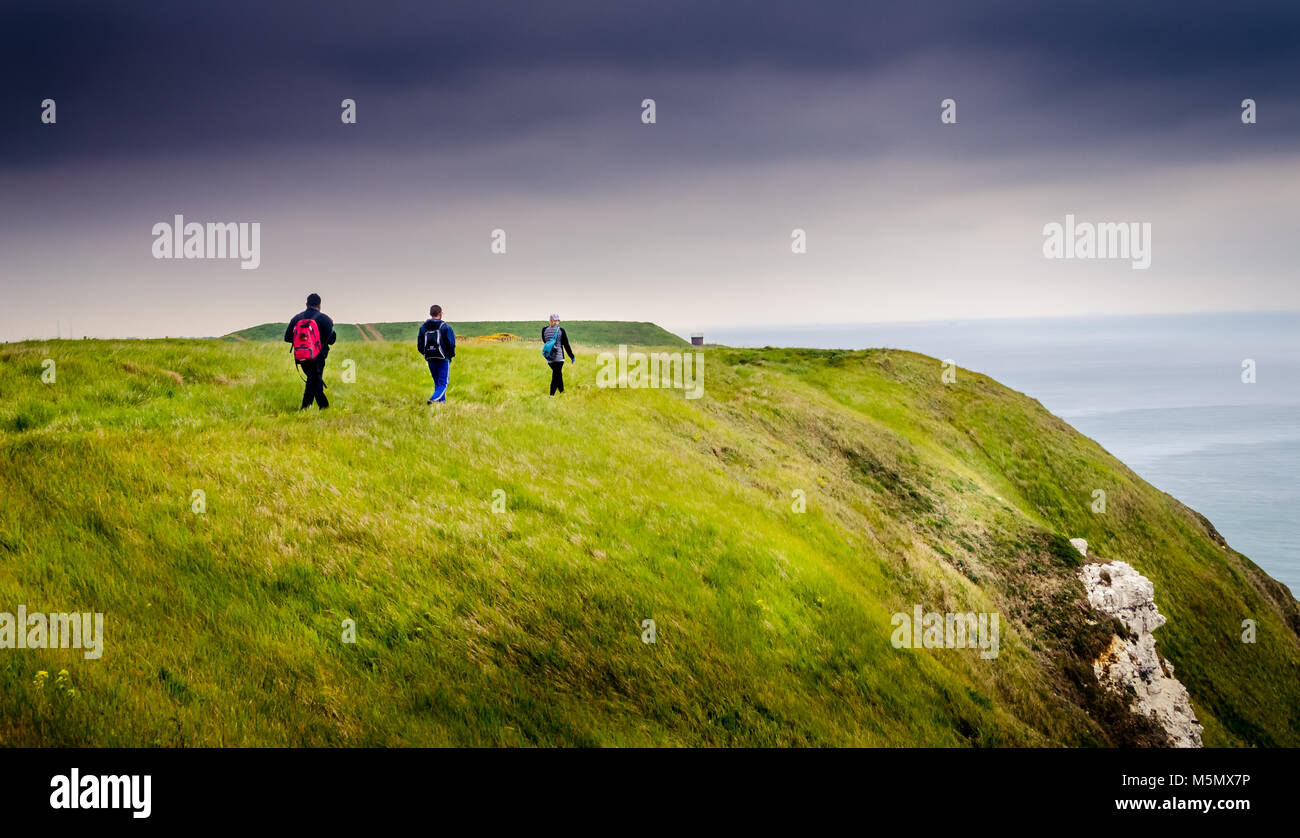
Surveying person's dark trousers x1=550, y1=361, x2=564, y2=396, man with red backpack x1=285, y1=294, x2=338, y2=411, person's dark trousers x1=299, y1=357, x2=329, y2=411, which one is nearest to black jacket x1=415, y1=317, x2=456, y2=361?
man with red backpack x1=285, y1=294, x2=338, y2=411

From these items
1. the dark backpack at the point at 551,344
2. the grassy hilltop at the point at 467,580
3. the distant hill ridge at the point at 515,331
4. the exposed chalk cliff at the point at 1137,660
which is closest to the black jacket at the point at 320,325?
the grassy hilltop at the point at 467,580

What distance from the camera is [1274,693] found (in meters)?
29.1

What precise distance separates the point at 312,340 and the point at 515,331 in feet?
436

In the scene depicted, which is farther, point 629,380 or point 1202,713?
point 629,380

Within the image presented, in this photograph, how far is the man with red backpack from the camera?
1812cm

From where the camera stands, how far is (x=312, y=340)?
1820 cm

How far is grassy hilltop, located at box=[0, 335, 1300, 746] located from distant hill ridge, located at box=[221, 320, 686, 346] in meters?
76.6

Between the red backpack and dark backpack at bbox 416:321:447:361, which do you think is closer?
Result: the red backpack

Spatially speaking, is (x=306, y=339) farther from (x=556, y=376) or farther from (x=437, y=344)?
(x=556, y=376)

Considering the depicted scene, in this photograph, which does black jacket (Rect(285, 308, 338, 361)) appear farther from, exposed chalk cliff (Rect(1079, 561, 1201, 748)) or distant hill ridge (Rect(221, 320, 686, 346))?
distant hill ridge (Rect(221, 320, 686, 346))

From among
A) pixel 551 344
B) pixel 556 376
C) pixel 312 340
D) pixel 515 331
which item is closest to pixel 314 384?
pixel 312 340

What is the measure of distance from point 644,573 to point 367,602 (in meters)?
4.76
